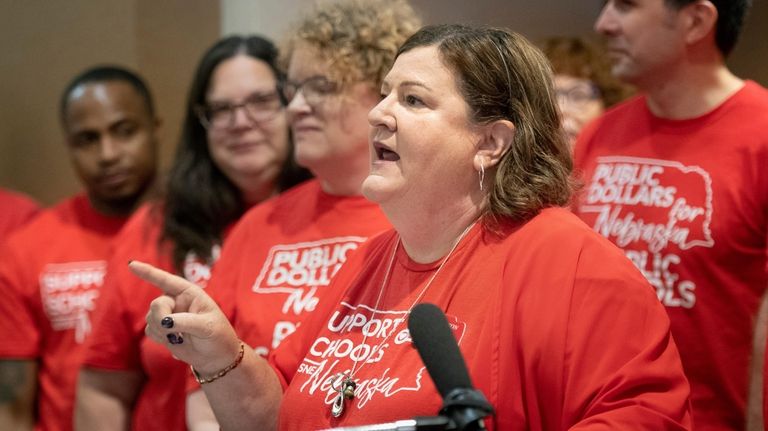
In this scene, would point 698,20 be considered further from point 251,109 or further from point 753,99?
point 251,109

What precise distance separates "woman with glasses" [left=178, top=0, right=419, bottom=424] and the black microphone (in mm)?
1005

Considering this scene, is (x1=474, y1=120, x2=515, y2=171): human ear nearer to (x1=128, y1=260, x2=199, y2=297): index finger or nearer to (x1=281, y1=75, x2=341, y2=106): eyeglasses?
(x1=128, y1=260, x2=199, y2=297): index finger

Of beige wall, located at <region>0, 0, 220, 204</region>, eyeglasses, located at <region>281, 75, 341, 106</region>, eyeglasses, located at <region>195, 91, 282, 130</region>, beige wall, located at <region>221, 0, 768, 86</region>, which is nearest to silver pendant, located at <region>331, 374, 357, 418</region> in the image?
eyeglasses, located at <region>281, 75, 341, 106</region>

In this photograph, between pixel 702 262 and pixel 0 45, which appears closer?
pixel 702 262

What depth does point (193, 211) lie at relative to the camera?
2.92 metres

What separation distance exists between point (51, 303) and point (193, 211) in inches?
29.5

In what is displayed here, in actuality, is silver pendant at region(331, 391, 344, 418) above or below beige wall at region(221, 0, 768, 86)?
below

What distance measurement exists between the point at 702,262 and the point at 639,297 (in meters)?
0.84

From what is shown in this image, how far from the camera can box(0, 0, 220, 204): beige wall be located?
4.25 meters

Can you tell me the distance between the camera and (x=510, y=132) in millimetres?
1809

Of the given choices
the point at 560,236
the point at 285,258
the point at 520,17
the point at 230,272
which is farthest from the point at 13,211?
the point at 560,236

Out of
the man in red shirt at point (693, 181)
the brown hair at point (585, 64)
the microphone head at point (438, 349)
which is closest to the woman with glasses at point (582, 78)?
the brown hair at point (585, 64)

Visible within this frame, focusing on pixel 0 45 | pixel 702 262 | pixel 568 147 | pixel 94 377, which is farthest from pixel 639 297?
pixel 0 45

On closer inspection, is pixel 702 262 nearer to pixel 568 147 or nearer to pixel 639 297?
pixel 568 147
